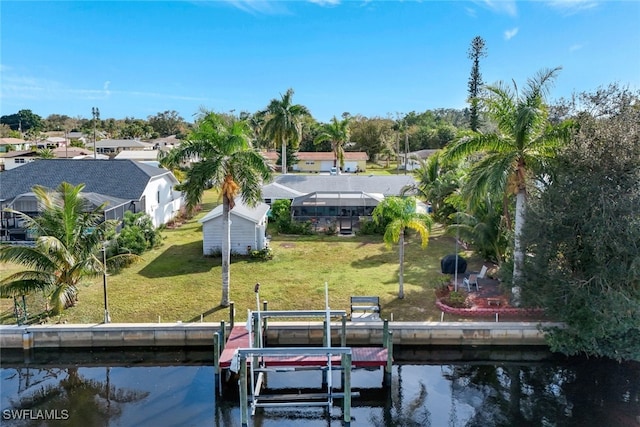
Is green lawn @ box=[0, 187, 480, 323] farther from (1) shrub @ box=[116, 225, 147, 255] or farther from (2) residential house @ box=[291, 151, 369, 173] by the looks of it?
(2) residential house @ box=[291, 151, 369, 173]

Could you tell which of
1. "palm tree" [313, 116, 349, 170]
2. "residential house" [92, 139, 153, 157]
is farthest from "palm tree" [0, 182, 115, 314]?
"residential house" [92, 139, 153, 157]

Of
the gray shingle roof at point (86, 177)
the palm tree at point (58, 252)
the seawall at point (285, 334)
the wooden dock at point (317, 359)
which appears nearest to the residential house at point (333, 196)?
the gray shingle roof at point (86, 177)

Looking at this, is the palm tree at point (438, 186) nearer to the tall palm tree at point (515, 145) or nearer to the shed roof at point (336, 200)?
the shed roof at point (336, 200)

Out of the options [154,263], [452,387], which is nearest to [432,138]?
[154,263]

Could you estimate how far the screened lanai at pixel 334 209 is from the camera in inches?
1171

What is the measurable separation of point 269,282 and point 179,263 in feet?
16.9

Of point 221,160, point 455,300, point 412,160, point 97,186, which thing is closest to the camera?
point 221,160

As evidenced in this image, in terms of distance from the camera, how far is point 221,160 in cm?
1602

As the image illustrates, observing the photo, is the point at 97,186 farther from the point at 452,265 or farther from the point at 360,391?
the point at 360,391

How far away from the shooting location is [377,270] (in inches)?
842

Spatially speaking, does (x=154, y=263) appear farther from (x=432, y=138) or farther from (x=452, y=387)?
(x=432, y=138)

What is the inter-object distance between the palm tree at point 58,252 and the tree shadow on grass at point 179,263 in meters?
4.16

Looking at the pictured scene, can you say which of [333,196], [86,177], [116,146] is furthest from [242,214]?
[116,146]

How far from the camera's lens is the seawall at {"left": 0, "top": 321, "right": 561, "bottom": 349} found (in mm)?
14984
